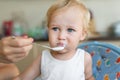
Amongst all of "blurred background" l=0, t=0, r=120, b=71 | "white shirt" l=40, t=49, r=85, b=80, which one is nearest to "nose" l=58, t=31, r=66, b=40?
"white shirt" l=40, t=49, r=85, b=80

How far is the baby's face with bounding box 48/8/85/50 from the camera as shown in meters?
1.02

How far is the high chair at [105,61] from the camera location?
49.0 inches

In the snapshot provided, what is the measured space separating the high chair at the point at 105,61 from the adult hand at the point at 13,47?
530 mm

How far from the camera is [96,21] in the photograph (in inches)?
125

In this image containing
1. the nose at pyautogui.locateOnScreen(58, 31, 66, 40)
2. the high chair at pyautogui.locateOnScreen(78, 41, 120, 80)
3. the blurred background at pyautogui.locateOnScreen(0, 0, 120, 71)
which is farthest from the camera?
the blurred background at pyautogui.locateOnScreen(0, 0, 120, 71)

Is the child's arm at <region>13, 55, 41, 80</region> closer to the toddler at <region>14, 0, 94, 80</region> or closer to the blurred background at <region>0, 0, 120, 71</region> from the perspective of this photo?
the toddler at <region>14, 0, 94, 80</region>

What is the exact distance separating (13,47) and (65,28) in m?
0.26

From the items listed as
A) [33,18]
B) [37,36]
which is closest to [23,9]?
[33,18]

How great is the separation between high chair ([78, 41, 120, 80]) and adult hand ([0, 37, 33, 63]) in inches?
20.8

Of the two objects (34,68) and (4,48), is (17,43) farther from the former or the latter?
(34,68)

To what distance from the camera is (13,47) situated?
829mm

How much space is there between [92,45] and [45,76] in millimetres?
425

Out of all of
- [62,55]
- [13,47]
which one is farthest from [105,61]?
[13,47]

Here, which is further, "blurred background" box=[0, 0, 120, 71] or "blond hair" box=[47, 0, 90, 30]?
"blurred background" box=[0, 0, 120, 71]
